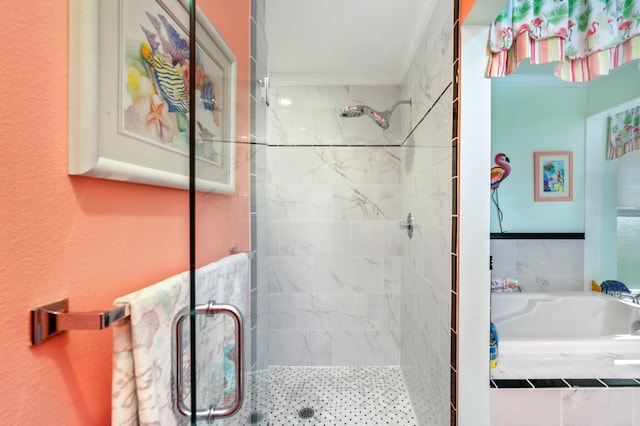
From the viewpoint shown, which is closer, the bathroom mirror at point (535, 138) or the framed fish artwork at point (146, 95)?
the framed fish artwork at point (146, 95)

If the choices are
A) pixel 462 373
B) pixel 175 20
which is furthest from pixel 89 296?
pixel 462 373

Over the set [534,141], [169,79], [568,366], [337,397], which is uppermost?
[534,141]

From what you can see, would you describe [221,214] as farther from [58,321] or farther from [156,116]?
[58,321]

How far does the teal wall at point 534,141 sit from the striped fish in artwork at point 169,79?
2144 millimetres

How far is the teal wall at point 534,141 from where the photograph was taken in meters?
2.10

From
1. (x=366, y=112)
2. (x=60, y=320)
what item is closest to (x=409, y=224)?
(x=366, y=112)

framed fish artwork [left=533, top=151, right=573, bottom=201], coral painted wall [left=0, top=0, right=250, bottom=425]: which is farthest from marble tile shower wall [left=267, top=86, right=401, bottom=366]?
coral painted wall [left=0, top=0, right=250, bottom=425]

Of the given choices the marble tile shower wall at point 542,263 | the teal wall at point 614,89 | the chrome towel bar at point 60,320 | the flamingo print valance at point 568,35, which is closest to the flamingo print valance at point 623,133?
the teal wall at point 614,89

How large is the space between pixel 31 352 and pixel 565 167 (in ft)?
9.48

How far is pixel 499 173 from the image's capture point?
173 centimetres

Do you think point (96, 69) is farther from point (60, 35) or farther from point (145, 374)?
point (145, 374)

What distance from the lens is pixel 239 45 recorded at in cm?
99

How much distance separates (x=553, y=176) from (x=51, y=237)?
2.77 m

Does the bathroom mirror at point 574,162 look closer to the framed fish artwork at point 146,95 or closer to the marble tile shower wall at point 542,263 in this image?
the marble tile shower wall at point 542,263
